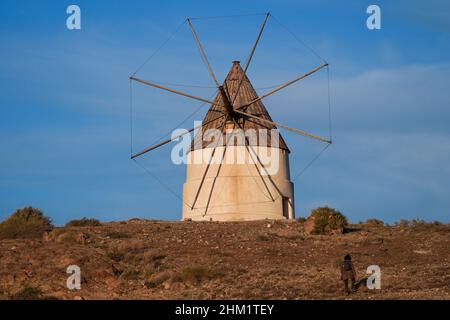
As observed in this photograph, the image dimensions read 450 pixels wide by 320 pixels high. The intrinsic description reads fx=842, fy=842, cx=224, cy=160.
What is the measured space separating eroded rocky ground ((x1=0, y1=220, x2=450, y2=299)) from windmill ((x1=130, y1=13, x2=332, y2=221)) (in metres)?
2.41

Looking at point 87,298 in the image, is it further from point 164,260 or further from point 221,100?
point 221,100

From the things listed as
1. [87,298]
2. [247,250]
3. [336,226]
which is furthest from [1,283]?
[336,226]

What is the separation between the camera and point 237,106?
1298 inches

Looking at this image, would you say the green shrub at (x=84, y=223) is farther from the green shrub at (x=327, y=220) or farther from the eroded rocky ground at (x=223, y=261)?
the green shrub at (x=327, y=220)

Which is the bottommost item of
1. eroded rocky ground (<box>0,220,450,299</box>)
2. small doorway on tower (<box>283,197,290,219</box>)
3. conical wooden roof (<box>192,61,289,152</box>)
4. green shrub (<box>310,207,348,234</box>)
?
eroded rocky ground (<box>0,220,450,299</box>)

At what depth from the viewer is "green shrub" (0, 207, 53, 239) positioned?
27736 mm

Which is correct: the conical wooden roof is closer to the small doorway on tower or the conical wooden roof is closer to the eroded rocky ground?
the small doorway on tower

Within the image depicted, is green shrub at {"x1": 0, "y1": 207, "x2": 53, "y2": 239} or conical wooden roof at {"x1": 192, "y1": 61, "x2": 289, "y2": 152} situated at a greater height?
conical wooden roof at {"x1": 192, "y1": 61, "x2": 289, "y2": 152}

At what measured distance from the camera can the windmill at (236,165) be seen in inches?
1249

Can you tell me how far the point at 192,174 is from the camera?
33.0 metres


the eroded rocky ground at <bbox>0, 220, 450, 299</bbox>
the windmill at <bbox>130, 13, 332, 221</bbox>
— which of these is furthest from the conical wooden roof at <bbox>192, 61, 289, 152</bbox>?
the eroded rocky ground at <bbox>0, 220, 450, 299</bbox>

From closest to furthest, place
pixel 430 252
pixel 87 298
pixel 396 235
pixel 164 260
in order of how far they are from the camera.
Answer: pixel 87 298
pixel 164 260
pixel 430 252
pixel 396 235

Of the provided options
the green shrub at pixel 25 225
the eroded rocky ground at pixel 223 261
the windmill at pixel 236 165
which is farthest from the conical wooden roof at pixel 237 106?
the green shrub at pixel 25 225

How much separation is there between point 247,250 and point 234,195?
25.1 feet
